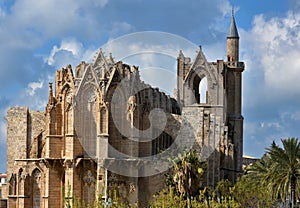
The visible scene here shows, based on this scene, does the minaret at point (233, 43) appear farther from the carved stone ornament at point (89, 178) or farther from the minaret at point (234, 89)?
the carved stone ornament at point (89, 178)

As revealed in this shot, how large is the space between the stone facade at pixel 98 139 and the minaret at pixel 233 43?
630 inches

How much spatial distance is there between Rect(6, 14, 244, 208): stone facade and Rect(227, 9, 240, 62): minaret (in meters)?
16.0

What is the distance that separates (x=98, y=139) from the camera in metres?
55.2

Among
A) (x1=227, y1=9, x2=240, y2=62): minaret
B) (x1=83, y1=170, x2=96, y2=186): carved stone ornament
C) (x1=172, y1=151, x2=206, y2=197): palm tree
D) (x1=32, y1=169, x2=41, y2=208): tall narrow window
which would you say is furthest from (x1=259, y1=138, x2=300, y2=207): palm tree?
(x1=227, y1=9, x2=240, y2=62): minaret

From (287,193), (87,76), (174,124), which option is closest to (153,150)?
(174,124)

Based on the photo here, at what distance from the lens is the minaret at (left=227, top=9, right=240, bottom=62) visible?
79.1m

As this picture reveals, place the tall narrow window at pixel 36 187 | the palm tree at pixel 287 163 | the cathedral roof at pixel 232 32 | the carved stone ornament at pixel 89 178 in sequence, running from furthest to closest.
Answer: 1. the cathedral roof at pixel 232 32
2. the tall narrow window at pixel 36 187
3. the carved stone ornament at pixel 89 178
4. the palm tree at pixel 287 163

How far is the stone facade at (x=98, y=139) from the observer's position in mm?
55594

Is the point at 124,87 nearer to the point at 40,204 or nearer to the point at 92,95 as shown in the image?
the point at 92,95

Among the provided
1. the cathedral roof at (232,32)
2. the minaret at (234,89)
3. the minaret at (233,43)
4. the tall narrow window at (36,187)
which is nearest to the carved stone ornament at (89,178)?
the tall narrow window at (36,187)

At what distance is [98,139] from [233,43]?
28446 millimetres

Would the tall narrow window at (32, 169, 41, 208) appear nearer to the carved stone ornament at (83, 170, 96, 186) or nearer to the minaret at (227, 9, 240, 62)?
the carved stone ornament at (83, 170, 96, 186)

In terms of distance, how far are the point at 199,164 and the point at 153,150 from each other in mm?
5009

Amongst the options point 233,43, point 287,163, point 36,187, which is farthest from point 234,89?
point 287,163
